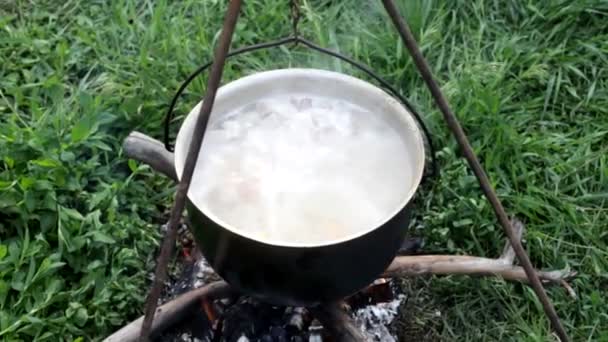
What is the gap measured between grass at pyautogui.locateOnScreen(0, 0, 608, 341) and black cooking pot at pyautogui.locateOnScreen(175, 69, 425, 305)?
2.17 ft

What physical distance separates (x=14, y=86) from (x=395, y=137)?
1.63m

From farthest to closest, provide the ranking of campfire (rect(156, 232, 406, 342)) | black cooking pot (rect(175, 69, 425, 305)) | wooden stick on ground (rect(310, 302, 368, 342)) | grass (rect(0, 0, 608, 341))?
grass (rect(0, 0, 608, 341)), campfire (rect(156, 232, 406, 342)), wooden stick on ground (rect(310, 302, 368, 342)), black cooking pot (rect(175, 69, 425, 305))

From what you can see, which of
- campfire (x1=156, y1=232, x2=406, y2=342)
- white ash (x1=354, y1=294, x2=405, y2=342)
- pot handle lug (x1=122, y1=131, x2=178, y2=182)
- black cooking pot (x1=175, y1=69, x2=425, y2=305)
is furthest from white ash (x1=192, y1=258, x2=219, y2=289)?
black cooking pot (x1=175, y1=69, x2=425, y2=305)

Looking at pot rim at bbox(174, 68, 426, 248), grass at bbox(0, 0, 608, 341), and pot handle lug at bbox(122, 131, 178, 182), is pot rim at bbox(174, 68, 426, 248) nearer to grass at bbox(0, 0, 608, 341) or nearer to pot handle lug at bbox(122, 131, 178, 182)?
pot handle lug at bbox(122, 131, 178, 182)

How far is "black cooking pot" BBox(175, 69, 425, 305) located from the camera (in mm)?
1854

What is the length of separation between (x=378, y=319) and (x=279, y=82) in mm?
812

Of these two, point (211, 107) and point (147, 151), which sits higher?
point (211, 107)

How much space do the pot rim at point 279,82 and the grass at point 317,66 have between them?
663 millimetres

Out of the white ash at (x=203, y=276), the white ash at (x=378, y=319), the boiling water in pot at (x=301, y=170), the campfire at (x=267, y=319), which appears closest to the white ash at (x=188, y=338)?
the campfire at (x=267, y=319)

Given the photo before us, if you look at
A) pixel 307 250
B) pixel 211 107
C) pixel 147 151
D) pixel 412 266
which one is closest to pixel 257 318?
pixel 412 266

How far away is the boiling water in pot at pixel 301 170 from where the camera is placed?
6.63 ft

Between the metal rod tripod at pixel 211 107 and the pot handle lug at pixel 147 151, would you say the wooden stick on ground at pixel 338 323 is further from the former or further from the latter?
the pot handle lug at pixel 147 151

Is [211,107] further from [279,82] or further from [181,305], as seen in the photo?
[181,305]

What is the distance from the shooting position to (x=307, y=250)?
5.99 feet
